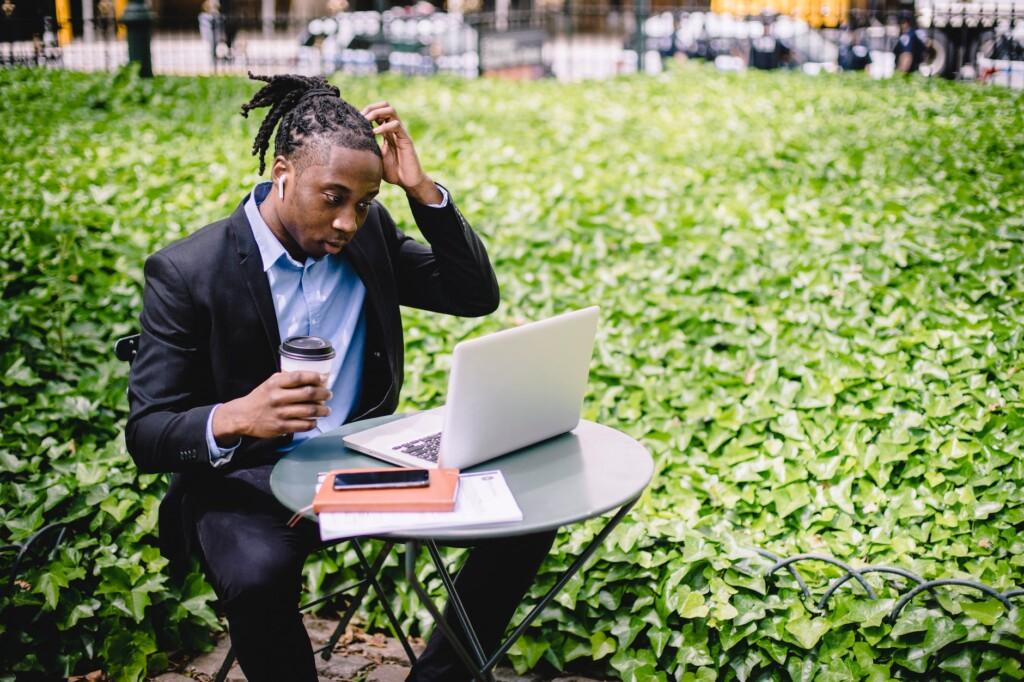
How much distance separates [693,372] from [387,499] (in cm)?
258

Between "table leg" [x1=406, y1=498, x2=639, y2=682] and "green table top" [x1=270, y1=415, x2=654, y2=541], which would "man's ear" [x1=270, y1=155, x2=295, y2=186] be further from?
"table leg" [x1=406, y1=498, x2=639, y2=682]

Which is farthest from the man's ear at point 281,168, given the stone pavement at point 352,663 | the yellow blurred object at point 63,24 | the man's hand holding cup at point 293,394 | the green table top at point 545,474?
the yellow blurred object at point 63,24

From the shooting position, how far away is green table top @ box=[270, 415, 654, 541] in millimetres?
2316

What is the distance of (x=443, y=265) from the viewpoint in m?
3.12

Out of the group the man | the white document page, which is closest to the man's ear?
the man

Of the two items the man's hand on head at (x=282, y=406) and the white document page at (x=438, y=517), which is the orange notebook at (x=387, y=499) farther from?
the man's hand on head at (x=282, y=406)

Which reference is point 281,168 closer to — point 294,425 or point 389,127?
point 389,127

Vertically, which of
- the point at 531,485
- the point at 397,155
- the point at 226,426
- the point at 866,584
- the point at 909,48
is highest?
the point at 909,48

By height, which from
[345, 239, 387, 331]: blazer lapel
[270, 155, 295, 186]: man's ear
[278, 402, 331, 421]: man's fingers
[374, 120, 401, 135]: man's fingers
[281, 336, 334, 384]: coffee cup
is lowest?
[278, 402, 331, 421]: man's fingers

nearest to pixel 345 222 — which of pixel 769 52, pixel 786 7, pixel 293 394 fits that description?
pixel 293 394

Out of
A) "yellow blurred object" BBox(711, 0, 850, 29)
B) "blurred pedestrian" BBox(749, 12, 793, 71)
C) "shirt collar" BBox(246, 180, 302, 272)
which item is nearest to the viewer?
"shirt collar" BBox(246, 180, 302, 272)

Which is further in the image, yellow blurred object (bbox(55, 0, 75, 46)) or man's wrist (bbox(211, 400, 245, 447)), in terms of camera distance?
yellow blurred object (bbox(55, 0, 75, 46))

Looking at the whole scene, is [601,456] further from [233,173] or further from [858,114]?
[858,114]

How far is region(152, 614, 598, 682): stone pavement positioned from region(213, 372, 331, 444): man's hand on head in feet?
3.87
